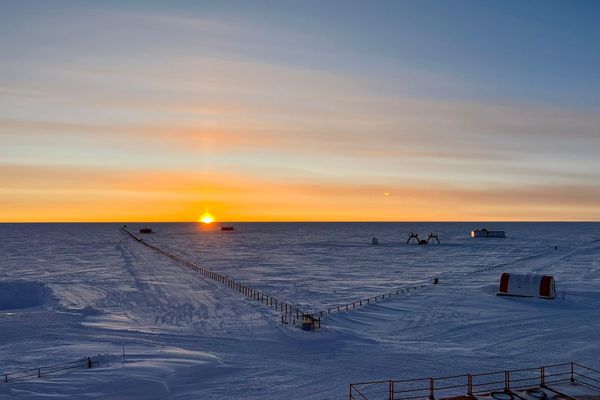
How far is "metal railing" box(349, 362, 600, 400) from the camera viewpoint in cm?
2078

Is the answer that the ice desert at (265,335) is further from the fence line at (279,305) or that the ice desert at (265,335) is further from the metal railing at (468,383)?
the metal railing at (468,383)

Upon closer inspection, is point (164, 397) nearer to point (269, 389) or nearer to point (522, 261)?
point (269, 389)

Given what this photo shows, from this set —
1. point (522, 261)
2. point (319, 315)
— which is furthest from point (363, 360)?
point (522, 261)

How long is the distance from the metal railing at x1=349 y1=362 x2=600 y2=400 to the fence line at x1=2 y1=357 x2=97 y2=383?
1324cm

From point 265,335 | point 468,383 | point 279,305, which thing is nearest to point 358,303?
point 279,305

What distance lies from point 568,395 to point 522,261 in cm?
7584

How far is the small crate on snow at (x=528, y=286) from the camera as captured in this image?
147 ft

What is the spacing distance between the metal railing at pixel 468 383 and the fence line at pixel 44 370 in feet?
43.5

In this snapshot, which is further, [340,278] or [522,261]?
[522,261]

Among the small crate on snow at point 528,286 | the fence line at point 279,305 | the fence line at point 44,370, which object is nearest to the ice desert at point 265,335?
the fence line at point 44,370

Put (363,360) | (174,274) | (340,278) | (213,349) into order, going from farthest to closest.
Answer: (174,274) → (340,278) → (213,349) → (363,360)

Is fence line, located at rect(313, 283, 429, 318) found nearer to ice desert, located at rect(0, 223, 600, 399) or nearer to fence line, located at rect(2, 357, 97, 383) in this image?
ice desert, located at rect(0, 223, 600, 399)

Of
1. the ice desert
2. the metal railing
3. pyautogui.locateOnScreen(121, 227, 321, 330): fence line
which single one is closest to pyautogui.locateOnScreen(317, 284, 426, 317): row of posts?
the ice desert

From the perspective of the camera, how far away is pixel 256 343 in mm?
29750
